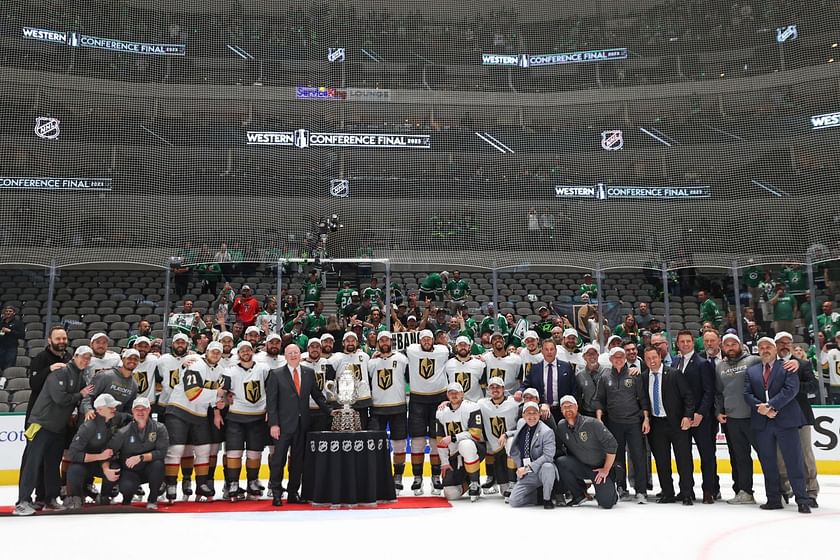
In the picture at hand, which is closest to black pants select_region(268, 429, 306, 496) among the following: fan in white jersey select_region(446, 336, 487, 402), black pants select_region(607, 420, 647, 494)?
fan in white jersey select_region(446, 336, 487, 402)

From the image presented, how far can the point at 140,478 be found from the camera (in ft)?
23.2

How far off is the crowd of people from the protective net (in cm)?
1164

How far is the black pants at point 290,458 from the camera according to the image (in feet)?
23.7

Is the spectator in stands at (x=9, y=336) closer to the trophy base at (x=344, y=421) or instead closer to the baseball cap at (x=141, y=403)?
the baseball cap at (x=141, y=403)

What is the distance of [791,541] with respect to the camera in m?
5.18

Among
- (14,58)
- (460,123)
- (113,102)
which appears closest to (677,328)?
(460,123)

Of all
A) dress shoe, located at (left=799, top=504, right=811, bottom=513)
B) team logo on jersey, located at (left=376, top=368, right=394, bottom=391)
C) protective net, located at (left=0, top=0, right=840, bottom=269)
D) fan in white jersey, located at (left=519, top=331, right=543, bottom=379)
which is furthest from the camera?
protective net, located at (left=0, top=0, right=840, bottom=269)

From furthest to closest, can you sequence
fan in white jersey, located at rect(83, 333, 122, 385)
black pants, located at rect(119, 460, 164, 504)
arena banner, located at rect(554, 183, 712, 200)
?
arena banner, located at rect(554, 183, 712, 200)
fan in white jersey, located at rect(83, 333, 122, 385)
black pants, located at rect(119, 460, 164, 504)

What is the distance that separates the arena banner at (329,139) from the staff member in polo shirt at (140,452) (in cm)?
1690

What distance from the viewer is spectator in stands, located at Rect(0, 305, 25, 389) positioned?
11.9 meters

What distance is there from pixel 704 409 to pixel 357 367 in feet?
11.4

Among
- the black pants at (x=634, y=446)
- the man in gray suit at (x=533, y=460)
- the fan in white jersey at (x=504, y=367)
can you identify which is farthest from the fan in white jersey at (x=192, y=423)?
the black pants at (x=634, y=446)

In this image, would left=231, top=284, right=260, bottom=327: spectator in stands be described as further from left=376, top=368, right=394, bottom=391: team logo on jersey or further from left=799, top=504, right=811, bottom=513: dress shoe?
left=799, top=504, right=811, bottom=513: dress shoe

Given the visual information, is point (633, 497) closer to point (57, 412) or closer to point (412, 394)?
point (412, 394)
